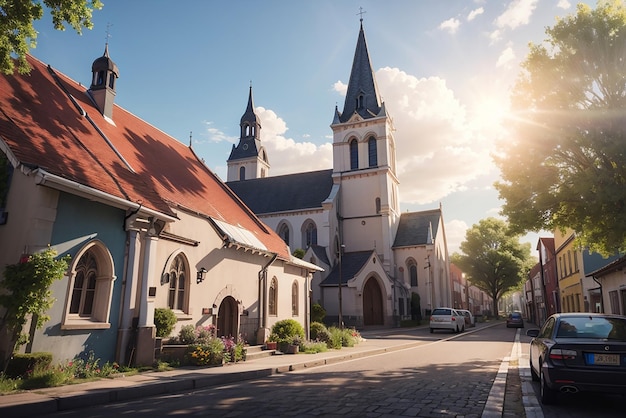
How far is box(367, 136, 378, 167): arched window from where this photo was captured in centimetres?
4334

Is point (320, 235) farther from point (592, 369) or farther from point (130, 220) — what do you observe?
point (592, 369)

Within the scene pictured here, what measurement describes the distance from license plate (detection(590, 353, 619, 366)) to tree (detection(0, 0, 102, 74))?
443 inches

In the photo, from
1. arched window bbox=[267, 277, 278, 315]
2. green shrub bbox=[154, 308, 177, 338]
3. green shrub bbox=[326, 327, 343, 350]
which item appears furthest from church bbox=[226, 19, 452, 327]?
green shrub bbox=[154, 308, 177, 338]

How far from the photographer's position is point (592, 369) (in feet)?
20.0

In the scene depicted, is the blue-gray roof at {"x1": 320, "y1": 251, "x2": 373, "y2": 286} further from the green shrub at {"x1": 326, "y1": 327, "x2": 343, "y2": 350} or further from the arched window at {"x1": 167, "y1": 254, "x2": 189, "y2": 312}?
the arched window at {"x1": 167, "y1": 254, "x2": 189, "y2": 312}

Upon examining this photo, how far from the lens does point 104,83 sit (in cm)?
1559

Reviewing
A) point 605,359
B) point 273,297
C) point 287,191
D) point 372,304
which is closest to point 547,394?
point 605,359

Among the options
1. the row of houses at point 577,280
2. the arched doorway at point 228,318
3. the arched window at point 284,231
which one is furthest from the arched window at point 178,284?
the arched window at point 284,231

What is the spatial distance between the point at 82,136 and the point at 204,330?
6.58 metres

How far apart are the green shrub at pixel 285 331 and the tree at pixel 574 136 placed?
29.6 ft

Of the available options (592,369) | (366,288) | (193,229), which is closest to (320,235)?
(366,288)

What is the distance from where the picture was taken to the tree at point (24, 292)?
7621mm

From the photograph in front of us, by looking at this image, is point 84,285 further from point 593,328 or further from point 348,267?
point 348,267

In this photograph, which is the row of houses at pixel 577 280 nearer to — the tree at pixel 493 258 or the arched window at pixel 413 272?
the tree at pixel 493 258
